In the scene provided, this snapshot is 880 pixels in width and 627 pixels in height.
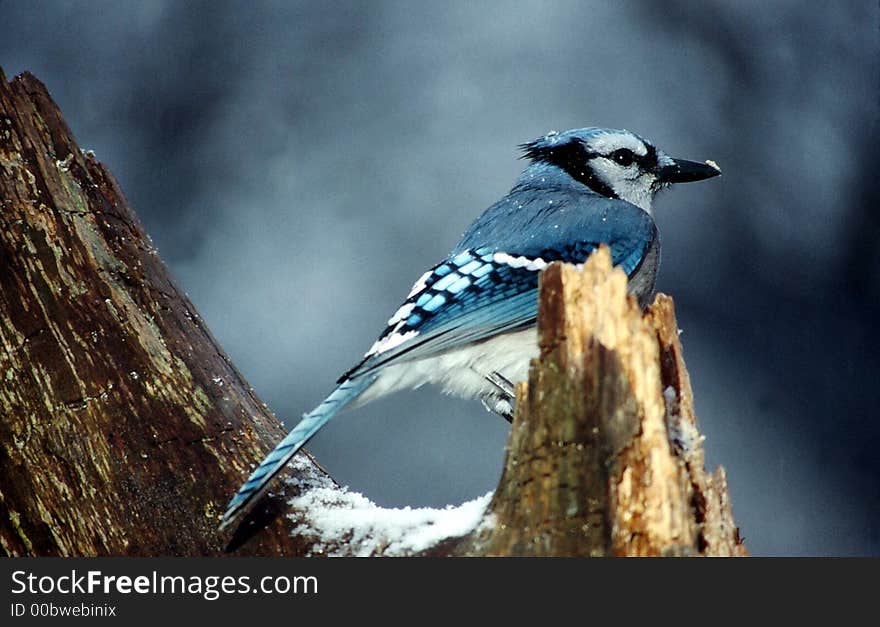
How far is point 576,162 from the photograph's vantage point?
9.83 feet

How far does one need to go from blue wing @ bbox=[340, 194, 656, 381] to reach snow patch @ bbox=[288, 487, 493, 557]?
28 centimetres

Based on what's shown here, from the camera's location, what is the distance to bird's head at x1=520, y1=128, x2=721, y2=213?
2.96 m

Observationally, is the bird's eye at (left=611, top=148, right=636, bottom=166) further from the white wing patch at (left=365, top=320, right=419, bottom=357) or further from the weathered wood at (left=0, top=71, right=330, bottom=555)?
the weathered wood at (left=0, top=71, right=330, bottom=555)

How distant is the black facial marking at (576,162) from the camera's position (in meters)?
2.98

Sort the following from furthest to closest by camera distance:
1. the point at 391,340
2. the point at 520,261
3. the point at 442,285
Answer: the point at 520,261 < the point at 442,285 < the point at 391,340

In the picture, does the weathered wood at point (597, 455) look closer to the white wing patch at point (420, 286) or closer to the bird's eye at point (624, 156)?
the white wing patch at point (420, 286)

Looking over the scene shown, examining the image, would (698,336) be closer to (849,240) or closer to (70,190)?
(849,240)

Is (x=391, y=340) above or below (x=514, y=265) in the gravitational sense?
below

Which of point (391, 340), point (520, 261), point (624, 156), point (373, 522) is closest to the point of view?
point (373, 522)

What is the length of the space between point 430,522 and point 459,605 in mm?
223

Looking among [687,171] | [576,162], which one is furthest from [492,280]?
[687,171]

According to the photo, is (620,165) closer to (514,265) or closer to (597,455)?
(514,265)

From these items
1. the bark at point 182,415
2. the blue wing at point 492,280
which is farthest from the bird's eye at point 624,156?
the bark at point 182,415

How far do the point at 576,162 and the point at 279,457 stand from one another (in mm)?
1532
